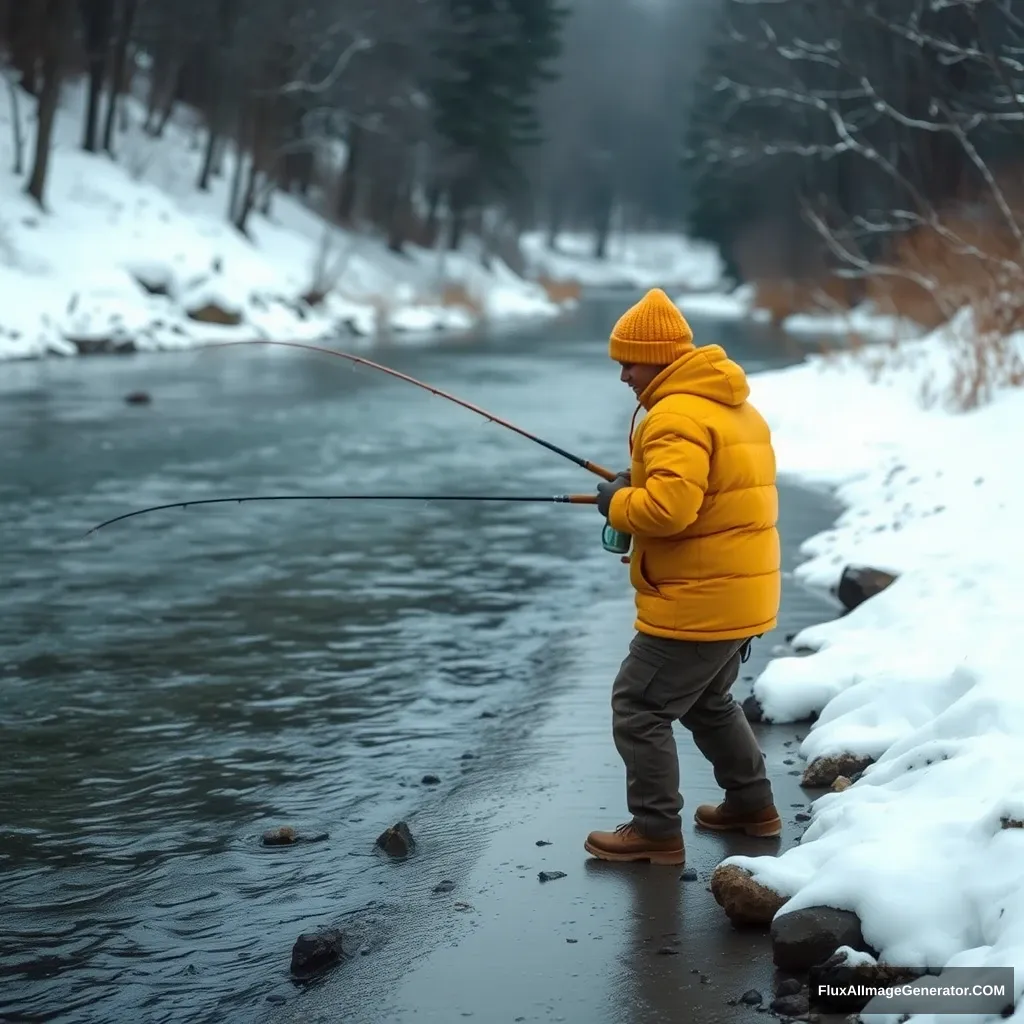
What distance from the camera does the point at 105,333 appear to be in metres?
28.1

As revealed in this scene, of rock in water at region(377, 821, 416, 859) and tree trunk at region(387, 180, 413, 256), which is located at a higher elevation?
tree trunk at region(387, 180, 413, 256)

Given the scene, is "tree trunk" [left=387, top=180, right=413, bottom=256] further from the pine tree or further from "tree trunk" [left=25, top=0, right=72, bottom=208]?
"tree trunk" [left=25, top=0, right=72, bottom=208]

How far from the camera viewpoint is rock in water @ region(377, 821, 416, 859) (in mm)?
5004

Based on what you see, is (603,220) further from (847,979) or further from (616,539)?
(847,979)

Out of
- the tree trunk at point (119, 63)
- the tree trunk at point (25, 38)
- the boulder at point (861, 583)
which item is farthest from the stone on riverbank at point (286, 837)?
the tree trunk at point (119, 63)

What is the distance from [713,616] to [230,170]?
4524cm

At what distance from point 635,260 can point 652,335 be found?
111657 millimetres

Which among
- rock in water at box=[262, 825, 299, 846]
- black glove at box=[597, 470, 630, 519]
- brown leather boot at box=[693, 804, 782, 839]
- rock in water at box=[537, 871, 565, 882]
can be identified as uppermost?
black glove at box=[597, 470, 630, 519]

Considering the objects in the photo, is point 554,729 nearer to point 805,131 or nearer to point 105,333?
point 105,333

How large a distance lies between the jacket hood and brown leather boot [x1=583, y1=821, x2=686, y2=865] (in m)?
1.24

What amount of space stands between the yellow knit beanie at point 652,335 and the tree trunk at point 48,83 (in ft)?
97.5

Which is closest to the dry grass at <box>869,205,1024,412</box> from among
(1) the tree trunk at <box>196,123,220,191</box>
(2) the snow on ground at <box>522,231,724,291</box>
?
(1) the tree trunk at <box>196,123,220,191</box>

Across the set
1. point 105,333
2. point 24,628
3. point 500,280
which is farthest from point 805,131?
point 24,628

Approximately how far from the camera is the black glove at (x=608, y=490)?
4496 mm
